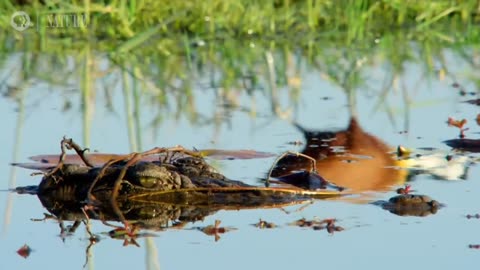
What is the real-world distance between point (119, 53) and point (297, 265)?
448 cm

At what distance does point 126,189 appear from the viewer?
12.3 ft

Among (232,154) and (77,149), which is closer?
(77,149)

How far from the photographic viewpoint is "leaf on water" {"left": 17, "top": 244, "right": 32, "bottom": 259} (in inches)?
122

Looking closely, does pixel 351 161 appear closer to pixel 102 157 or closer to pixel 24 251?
pixel 102 157

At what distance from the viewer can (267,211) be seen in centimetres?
363

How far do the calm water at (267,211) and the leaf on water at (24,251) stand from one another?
0.07 ft

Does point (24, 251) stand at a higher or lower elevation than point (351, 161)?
lower

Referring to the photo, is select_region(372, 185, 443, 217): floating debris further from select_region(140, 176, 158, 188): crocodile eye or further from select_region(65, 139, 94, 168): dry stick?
select_region(65, 139, 94, 168): dry stick

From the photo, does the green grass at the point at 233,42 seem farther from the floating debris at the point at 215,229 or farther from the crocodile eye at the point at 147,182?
the floating debris at the point at 215,229

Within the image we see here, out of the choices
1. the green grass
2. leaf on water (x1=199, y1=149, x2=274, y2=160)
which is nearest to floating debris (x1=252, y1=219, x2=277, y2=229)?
leaf on water (x1=199, y1=149, x2=274, y2=160)

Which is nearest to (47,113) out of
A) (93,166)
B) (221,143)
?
(221,143)

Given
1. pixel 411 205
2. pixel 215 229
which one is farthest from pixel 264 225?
pixel 411 205

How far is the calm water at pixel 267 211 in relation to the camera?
10.2 ft

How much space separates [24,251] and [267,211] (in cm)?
74
